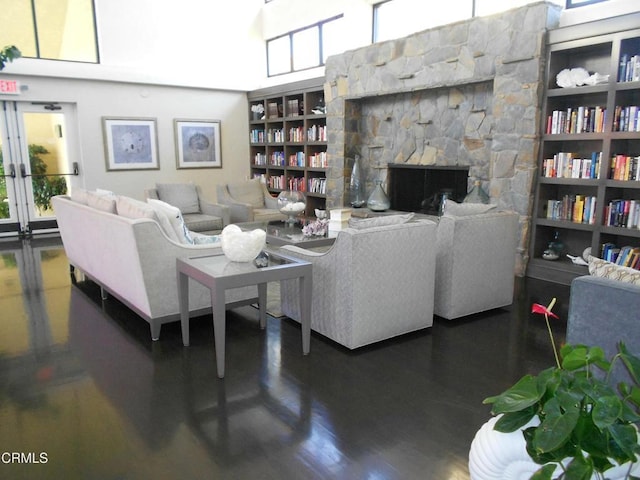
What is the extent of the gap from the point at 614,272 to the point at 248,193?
5.94 m

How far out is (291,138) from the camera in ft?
28.6

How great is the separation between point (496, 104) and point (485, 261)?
2174 millimetres

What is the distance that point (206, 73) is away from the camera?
902 cm

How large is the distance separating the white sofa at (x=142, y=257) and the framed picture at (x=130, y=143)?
448 cm

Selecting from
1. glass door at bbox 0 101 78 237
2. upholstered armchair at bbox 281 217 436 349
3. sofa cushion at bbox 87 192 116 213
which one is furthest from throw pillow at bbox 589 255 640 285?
glass door at bbox 0 101 78 237

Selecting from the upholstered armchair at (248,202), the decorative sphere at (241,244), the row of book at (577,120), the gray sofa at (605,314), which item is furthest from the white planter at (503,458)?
the upholstered armchair at (248,202)

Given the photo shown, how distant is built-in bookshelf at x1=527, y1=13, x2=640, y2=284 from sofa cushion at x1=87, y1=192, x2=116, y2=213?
4.09m

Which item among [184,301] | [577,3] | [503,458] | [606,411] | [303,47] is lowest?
[184,301]

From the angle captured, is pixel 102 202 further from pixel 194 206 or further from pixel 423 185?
pixel 423 185

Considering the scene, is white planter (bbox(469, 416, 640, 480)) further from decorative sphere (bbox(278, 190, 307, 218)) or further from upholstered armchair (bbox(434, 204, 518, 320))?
decorative sphere (bbox(278, 190, 307, 218))

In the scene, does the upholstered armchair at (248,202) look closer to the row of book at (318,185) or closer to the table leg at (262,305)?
the row of book at (318,185)

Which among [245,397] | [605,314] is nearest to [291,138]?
[245,397]

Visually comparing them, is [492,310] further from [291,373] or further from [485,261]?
[291,373]

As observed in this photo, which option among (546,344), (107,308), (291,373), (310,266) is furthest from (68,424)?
(546,344)
